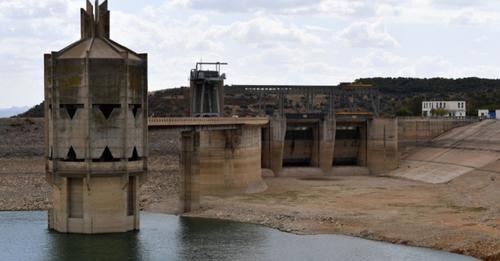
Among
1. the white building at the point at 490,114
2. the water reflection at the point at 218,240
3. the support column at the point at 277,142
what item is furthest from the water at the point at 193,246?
the white building at the point at 490,114

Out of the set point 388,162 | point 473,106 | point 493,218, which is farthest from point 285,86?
point 473,106

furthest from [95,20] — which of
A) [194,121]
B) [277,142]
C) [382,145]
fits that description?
[382,145]

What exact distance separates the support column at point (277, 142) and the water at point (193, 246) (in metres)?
35.5

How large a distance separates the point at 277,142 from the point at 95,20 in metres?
42.6

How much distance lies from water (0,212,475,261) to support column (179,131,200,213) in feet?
25.4

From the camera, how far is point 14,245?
175ft

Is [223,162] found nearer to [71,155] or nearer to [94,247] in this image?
[71,155]

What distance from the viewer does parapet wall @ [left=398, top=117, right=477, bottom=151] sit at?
112 meters

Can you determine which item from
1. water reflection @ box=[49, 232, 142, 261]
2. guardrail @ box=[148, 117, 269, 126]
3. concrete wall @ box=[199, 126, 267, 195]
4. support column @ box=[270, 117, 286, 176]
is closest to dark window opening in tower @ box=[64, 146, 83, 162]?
water reflection @ box=[49, 232, 142, 261]

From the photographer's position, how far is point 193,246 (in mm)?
54438

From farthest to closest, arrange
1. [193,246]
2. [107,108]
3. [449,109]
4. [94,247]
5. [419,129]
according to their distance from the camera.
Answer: [449,109], [419,129], [107,108], [193,246], [94,247]

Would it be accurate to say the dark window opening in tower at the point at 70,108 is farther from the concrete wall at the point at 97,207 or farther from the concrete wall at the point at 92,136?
the concrete wall at the point at 97,207

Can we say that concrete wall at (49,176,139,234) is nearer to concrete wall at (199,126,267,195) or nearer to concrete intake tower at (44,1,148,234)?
concrete intake tower at (44,1,148,234)

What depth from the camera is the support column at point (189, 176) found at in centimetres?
7062
